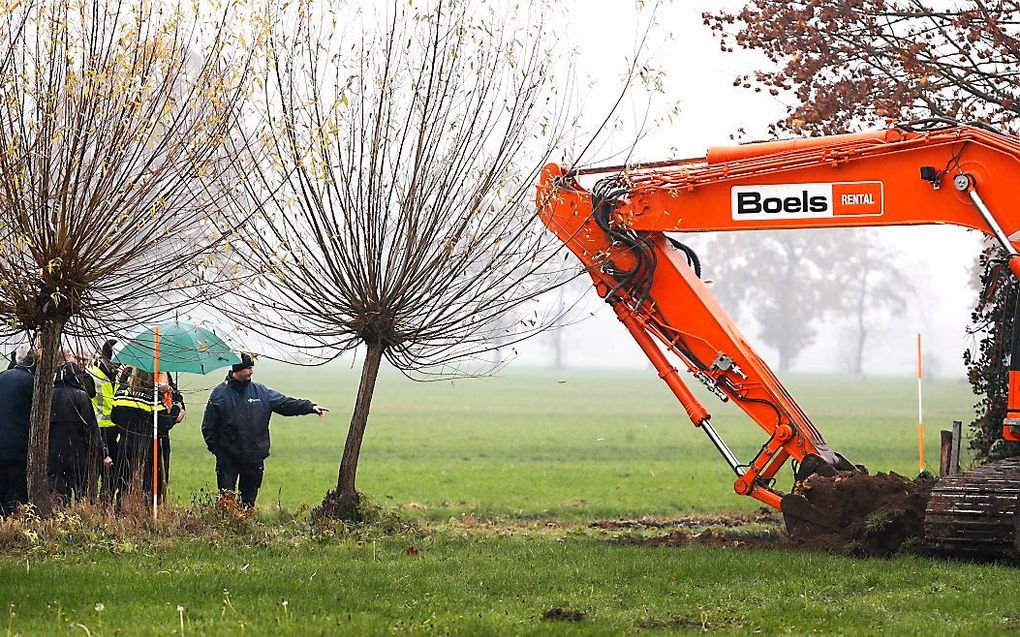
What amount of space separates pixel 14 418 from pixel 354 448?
10.2ft

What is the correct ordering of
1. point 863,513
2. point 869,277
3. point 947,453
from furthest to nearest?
point 869,277 < point 947,453 < point 863,513

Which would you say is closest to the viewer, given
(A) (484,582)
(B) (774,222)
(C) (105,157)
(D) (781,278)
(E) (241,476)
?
(A) (484,582)

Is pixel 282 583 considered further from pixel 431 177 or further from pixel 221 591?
pixel 431 177

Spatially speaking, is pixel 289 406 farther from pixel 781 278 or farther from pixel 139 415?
pixel 781 278

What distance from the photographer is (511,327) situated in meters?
12.8

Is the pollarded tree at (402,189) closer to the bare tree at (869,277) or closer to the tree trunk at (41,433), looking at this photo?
the tree trunk at (41,433)

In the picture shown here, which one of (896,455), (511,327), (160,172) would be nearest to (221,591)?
(160,172)

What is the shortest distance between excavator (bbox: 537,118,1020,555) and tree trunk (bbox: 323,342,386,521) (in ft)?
6.72

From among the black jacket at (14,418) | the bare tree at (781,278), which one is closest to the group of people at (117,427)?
the black jacket at (14,418)

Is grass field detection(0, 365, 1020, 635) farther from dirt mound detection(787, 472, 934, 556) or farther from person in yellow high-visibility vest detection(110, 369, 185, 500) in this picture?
person in yellow high-visibility vest detection(110, 369, 185, 500)

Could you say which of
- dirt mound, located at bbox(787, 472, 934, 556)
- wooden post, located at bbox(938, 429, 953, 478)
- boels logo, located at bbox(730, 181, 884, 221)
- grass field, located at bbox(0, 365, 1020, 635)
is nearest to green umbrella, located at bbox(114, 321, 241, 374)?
grass field, located at bbox(0, 365, 1020, 635)

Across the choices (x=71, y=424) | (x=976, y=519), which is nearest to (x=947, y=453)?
(x=976, y=519)

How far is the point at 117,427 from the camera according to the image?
47.0 feet

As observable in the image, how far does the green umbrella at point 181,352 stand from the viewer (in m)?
12.9
